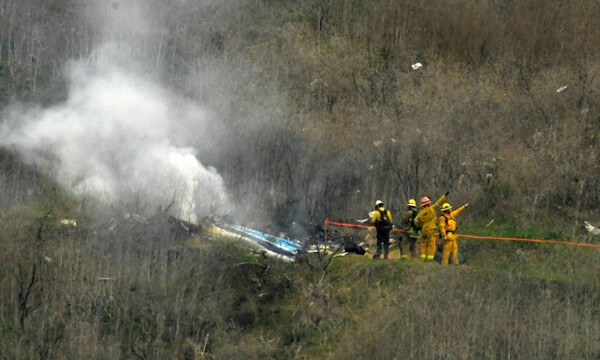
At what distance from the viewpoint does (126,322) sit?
17156mm

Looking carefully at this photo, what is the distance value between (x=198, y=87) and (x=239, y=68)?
160cm

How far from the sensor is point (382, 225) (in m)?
17.6

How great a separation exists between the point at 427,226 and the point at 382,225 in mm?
868

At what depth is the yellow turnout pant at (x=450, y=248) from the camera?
17.4 meters

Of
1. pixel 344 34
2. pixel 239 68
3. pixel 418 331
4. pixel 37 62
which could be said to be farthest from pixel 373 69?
pixel 418 331

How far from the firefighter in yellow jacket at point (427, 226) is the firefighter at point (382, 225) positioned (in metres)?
0.57

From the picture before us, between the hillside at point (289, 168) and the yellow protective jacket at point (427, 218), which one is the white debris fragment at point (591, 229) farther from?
the yellow protective jacket at point (427, 218)

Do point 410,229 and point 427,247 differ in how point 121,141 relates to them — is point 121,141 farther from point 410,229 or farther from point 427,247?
point 427,247

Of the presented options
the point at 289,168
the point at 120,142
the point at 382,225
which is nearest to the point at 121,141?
the point at 120,142

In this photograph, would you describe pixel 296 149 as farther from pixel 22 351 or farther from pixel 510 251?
pixel 22 351

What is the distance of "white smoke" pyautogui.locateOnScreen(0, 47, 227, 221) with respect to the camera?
19.9 meters

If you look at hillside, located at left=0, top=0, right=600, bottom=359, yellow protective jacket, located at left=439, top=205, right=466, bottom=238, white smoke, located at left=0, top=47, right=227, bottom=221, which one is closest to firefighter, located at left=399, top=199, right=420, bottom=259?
yellow protective jacket, located at left=439, top=205, right=466, bottom=238

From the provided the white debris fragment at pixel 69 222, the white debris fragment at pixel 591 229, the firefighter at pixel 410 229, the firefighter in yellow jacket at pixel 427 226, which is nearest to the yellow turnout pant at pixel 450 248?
the firefighter in yellow jacket at pixel 427 226

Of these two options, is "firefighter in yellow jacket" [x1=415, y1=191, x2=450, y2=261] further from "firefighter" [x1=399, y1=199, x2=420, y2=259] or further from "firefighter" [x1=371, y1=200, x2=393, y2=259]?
"firefighter" [x1=371, y1=200, x2=393, y2=259]
